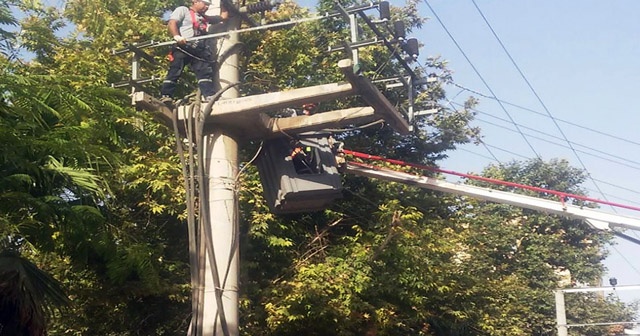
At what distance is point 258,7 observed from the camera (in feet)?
26.9

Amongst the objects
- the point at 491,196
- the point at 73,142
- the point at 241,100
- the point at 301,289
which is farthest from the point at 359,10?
the point at 301,289

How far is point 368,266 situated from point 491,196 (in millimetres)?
2932

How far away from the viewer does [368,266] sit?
12570 millimetres

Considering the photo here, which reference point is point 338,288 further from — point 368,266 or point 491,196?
point 491,196

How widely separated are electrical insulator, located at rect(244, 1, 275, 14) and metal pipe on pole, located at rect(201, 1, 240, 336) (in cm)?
39

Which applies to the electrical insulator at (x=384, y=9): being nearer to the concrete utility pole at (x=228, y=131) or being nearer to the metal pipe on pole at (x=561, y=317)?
the concrete utility pole at (x=228, y=131)

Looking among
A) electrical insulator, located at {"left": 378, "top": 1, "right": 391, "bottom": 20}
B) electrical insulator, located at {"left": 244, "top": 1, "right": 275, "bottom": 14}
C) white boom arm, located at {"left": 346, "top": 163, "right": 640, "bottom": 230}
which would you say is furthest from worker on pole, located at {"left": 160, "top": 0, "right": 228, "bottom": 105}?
white boom arm, located at {"left": 346, "top": 163, "right": 640, "bottom": 230}

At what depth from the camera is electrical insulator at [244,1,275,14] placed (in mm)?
8086

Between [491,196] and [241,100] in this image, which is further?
[491,196]

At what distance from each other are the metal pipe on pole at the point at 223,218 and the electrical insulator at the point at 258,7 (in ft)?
1.27

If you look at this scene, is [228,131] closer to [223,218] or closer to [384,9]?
[223,218]

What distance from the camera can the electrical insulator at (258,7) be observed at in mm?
8086

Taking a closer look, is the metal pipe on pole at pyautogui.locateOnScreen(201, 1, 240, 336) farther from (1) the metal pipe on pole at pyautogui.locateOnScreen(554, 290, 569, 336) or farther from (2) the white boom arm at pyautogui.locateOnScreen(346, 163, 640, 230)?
(1) the metal pipe on pole at pyautogui.locateOnScreen(554, 290, 569, 336)

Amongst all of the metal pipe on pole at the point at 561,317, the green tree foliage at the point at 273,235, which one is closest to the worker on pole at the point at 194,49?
the green tree foliage at the point at 273,235
